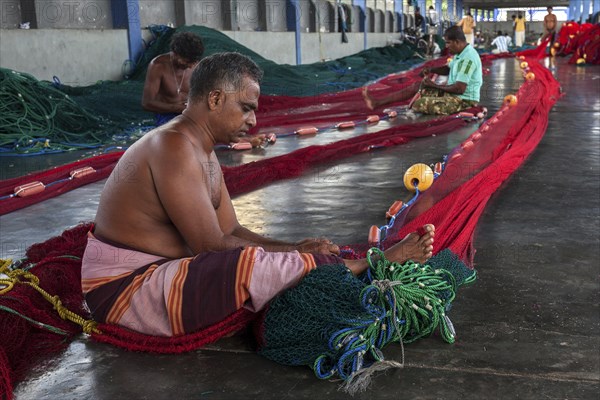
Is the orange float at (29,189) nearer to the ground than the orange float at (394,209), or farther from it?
farther from it

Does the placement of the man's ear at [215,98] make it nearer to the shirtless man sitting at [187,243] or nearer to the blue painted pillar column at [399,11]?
the shirtless man sitting at [187,243]

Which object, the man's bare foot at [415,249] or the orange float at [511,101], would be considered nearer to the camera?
the man's bare foot at [415,249]

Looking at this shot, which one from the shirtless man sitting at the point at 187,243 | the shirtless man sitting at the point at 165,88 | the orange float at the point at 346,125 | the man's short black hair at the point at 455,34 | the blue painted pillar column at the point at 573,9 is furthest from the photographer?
the blue painted pillar column at the point at 573,9

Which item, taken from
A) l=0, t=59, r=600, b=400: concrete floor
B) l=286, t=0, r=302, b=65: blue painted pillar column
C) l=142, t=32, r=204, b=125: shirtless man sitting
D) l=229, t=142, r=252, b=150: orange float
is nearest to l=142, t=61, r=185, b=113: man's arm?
l=142, t=32, r=204, b=125: shirtless man sitting

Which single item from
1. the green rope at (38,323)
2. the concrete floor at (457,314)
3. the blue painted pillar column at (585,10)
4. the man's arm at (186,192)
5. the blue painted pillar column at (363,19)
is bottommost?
the concrete floor at (457,314)

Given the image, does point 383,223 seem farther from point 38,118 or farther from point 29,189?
point 38,118

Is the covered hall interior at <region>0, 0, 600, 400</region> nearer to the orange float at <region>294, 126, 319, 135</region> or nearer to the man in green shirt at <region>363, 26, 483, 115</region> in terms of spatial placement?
the orange float at <region>294, 126, 319, 135</region>

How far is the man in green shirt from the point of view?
7.64m

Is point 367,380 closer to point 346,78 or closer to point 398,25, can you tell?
point 346,78

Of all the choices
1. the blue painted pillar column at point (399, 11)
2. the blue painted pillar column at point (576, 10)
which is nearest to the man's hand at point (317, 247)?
the blue painted pillar column at point (399, 11)

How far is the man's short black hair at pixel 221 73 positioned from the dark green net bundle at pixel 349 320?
70 cm

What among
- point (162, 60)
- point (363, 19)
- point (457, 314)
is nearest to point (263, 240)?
point (457, 314)

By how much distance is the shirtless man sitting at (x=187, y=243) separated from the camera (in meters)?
2.10

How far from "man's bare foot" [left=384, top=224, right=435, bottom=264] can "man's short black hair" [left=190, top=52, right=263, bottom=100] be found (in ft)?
2.55
